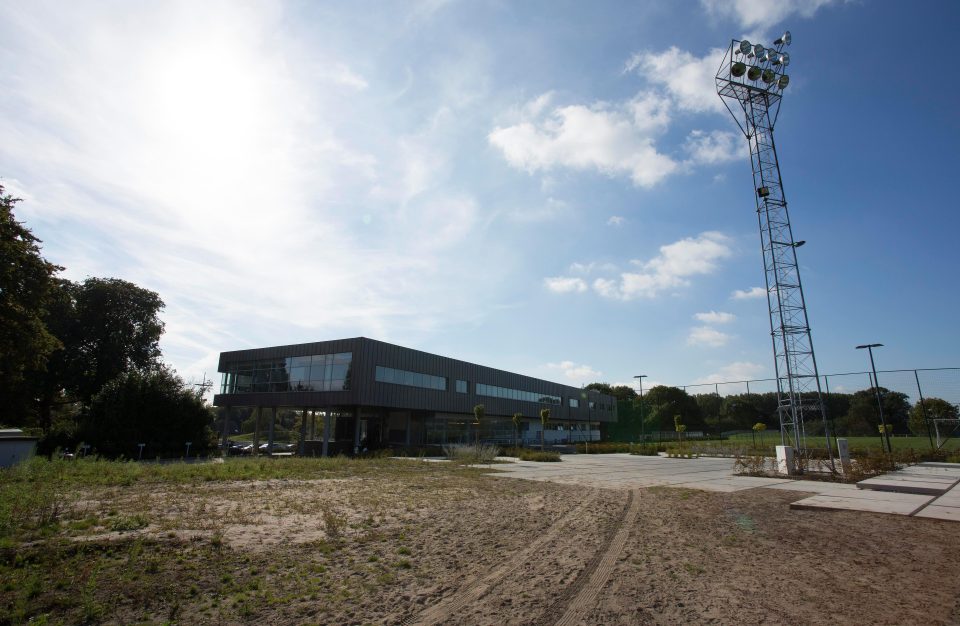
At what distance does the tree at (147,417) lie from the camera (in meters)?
31.2

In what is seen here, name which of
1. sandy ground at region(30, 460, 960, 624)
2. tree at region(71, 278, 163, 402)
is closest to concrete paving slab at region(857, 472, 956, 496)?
sandy ground at region(30, 460, 960, 624)

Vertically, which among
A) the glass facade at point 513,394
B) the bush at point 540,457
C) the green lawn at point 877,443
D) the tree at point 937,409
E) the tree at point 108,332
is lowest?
the bush at point 540,457

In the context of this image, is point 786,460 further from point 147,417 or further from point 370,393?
point 147,417

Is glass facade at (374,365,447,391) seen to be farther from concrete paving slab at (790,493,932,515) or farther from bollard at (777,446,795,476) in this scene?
concrete paving slab at (790,493,932,515)

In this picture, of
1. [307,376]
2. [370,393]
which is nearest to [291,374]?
[307,376]

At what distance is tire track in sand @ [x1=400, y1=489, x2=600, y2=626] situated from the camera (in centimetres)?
470

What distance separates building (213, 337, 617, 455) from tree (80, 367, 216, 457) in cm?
311

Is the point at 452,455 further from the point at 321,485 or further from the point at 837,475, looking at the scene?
the point at 837,475

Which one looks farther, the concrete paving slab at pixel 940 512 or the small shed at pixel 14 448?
the small shed at pixel 14 448

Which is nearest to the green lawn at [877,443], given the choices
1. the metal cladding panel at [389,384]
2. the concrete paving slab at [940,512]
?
the concrete paving slab at [940,512]

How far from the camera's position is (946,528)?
830cm

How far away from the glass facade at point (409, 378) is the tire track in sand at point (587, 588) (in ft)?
89.6

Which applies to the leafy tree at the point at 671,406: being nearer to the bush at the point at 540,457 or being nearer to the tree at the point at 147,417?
the bush at the point at 540,457

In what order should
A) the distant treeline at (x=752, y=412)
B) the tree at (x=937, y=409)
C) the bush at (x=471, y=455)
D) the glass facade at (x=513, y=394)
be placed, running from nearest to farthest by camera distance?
the bush at (x=471, y=455)
the tree at (x=937, y=409)
the distant treeline at (x=752, y=412)
the glass facade at (x=513, y=394)
